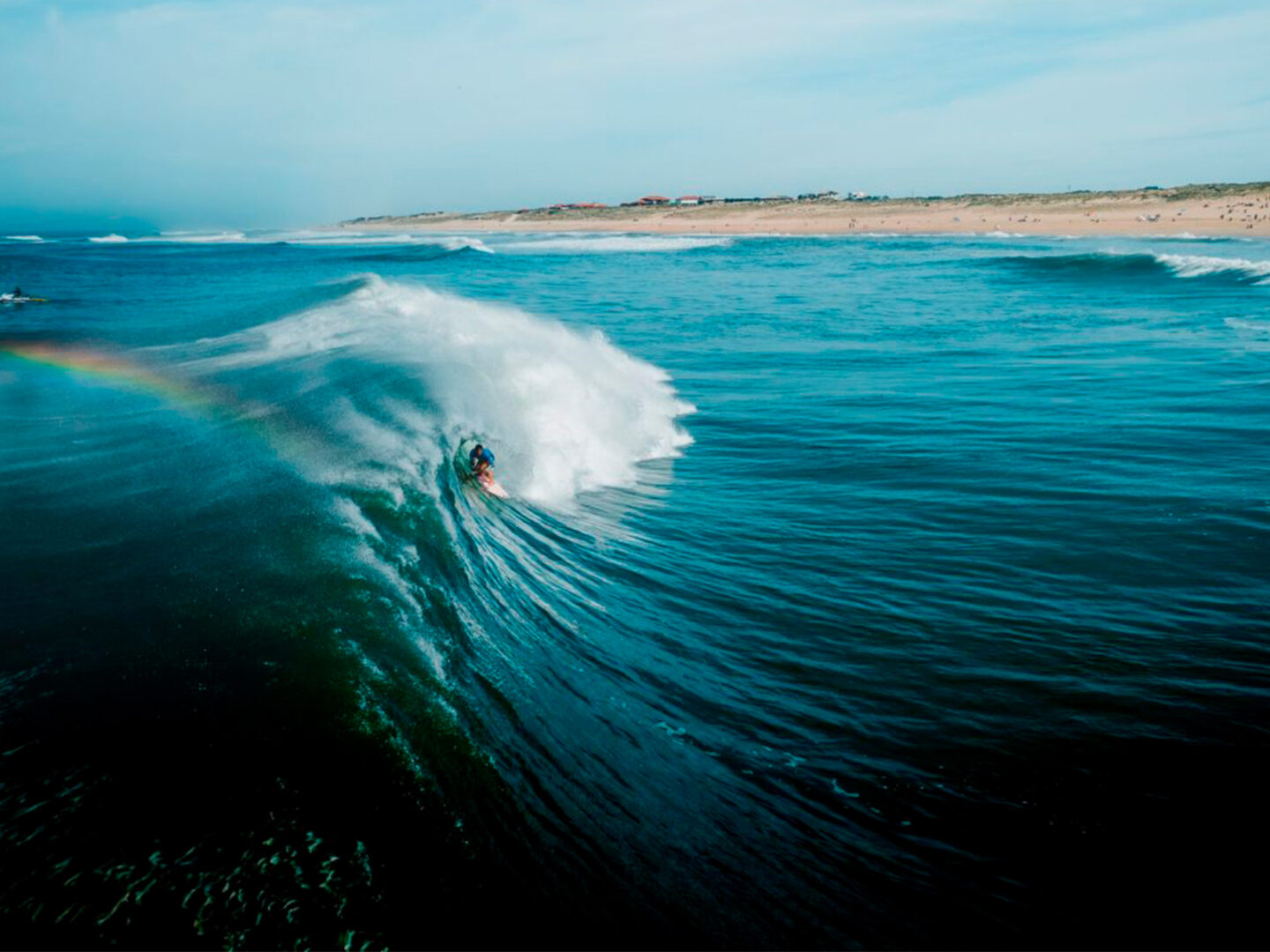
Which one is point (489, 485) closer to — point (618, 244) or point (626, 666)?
point (626, 666)

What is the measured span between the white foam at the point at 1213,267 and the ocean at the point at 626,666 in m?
20.1

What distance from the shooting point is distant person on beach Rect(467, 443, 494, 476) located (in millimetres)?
9430

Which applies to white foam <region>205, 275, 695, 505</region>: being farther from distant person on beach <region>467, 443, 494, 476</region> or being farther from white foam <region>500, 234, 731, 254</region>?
white foam <region>500, 234, 731, 254</region>

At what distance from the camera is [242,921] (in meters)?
3.03

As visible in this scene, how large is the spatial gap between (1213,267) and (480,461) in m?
33.3

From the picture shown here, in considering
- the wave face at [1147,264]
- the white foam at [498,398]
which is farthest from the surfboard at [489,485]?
the wave face at [1147,264]

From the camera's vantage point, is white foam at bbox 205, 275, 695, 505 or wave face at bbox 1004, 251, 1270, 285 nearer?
white foam at bbox 205, 275, 695, 505

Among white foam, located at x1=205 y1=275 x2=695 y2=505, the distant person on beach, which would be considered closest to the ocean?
white foam, located at x1=205 y1=275 x2=695 y2=505

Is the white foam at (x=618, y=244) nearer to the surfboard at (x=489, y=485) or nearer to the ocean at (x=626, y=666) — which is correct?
the ocean at (x=626, y=666)

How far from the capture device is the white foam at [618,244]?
207 ft

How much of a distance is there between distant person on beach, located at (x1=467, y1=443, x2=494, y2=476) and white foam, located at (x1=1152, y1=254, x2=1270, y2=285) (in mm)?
31075

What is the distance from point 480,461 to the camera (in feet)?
31.1

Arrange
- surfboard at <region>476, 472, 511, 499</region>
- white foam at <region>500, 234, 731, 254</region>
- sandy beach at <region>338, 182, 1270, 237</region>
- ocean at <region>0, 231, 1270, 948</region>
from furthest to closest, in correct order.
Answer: white foam at <region>500, 234, 731, 254</region> → sandy beach at <region>338, 182, 1270, 237</region> → surfboard at <region>476, 472, 511, 499</region> → ocean at <region>0, 231, 1270, 948</region>

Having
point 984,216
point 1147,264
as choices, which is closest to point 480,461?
point 1147,264
